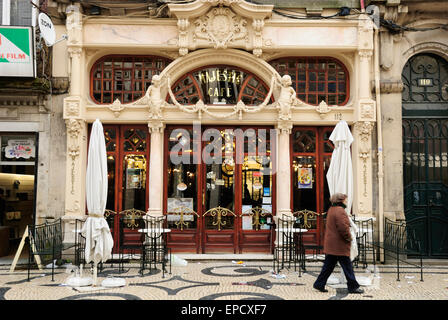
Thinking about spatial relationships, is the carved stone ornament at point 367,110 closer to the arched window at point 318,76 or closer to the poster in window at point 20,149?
the arched window at point 318,76

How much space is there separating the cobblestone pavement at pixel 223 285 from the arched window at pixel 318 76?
4555 mm

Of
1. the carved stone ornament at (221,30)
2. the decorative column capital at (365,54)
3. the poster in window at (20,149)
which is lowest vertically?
the poster in window at (20,149)

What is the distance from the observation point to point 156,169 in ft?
36.8

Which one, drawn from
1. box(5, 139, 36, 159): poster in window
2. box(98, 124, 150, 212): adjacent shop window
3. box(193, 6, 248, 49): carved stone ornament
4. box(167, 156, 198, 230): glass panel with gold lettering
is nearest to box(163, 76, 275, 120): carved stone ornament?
box(98, 124, 150, 212): adjacent shop window

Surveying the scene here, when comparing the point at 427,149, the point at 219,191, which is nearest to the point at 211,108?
the point at 219,191

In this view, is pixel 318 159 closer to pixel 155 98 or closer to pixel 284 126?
pixel 284 126

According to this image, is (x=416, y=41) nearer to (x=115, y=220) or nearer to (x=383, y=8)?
(x=383, y=8)

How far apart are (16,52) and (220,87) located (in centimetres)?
511

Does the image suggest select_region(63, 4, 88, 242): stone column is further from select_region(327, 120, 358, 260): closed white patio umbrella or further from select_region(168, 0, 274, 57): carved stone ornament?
select_region(327, 120, 358, 260): closed white patio umbrella

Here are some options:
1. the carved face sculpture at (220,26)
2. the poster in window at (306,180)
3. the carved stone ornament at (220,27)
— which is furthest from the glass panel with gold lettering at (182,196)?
the carved face sculpture at (220,26)

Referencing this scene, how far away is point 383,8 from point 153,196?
7.59 m

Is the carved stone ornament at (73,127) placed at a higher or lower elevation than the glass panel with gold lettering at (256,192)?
higher

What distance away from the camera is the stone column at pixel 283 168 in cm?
1122

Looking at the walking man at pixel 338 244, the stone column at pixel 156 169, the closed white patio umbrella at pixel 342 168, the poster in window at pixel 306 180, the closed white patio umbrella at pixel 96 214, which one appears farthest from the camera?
the poster in window at pixel 306 180
